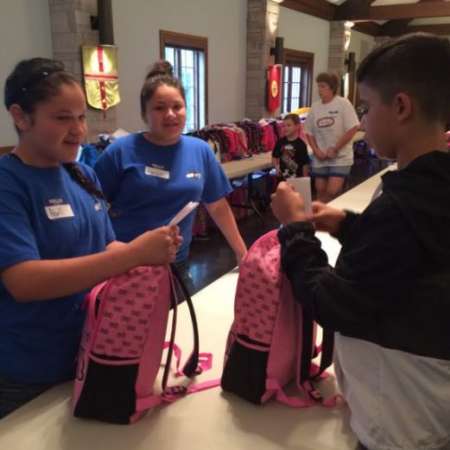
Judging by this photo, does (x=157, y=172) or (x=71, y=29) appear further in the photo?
(x=71, y=29)

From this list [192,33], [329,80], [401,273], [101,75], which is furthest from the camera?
[192,33]

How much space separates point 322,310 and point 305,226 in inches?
7.1

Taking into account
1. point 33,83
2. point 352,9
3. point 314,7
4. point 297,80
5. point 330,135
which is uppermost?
point 352,9

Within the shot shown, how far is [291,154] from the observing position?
4.79 meters

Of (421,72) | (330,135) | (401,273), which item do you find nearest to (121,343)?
(401,273)

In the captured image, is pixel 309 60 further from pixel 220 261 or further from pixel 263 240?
pixel 263 240

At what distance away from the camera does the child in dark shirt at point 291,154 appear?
4762 mm

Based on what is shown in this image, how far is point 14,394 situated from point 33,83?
663mm

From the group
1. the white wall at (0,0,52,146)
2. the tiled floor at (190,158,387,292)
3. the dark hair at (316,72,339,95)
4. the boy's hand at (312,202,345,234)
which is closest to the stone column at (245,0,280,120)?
the tiled floor at (190,158,387,292)

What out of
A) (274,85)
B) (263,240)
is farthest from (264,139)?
(263,240)

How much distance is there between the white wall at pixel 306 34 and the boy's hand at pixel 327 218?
26.4ft

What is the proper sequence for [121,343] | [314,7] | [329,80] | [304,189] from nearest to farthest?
[121,343] → [304,189] → [329,80] → [314,7]

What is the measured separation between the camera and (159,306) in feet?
3.10

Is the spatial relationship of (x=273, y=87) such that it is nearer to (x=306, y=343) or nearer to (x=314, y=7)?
(x=314, y=7)
